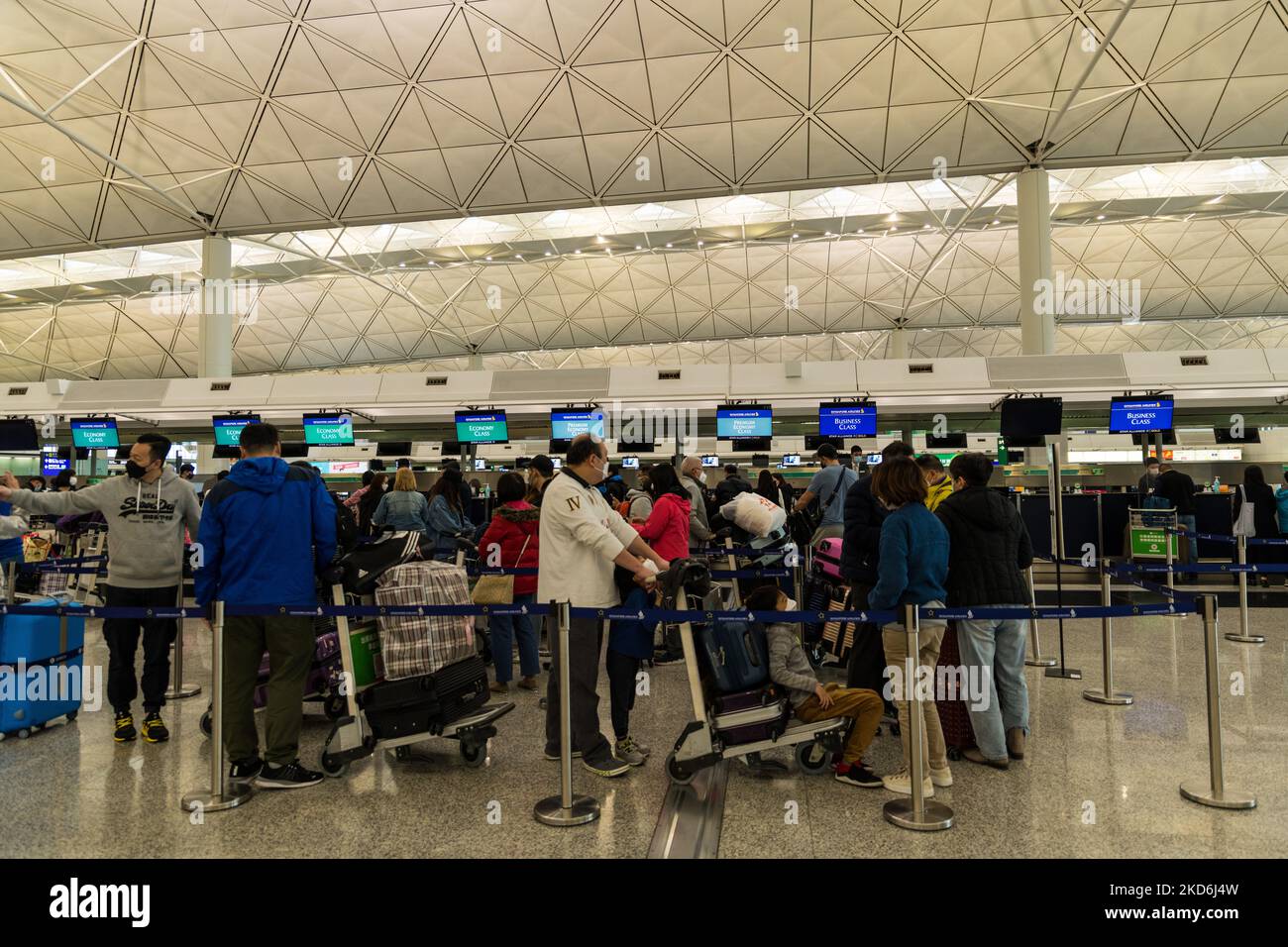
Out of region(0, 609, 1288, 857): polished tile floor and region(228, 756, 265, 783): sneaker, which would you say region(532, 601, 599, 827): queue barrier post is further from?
region(228, 756, 265, 783): sneaker

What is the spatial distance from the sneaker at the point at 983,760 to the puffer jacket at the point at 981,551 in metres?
1.03

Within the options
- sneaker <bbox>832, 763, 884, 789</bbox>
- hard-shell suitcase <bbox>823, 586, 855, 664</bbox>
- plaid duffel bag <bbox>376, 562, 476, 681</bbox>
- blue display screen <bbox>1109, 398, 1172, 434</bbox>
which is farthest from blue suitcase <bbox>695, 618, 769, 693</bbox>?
blue display screen <bbox>1109, 398, 1172, 434</bbox>

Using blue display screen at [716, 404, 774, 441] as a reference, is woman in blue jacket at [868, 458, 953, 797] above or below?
below

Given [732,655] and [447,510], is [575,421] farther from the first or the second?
[732,655]

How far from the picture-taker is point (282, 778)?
189 inches

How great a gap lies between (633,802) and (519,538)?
11.7 ft

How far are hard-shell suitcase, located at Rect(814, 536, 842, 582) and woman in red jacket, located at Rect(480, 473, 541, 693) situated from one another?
9.86 feet

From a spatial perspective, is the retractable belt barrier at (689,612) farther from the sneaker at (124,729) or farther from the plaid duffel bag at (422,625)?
the sneaker at (124,729)

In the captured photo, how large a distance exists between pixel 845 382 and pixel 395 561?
1171 cm

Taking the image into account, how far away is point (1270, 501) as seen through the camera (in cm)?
1362

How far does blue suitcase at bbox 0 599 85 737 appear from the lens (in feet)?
18.9

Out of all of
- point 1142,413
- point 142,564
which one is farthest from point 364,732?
point 1142,413

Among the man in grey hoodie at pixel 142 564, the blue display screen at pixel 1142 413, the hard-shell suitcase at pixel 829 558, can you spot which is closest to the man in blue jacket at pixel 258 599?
the man in grey hoodie at pixel 142 564
